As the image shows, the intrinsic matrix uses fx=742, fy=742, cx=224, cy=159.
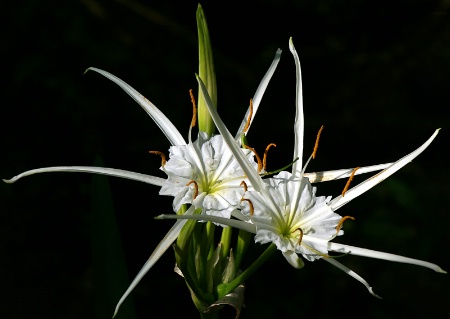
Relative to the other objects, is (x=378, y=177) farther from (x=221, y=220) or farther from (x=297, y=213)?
(x=221, y=220)

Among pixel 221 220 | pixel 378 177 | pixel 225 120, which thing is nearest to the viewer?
pixel 221 220

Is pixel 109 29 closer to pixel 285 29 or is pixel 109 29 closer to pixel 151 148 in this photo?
pixel 151 148

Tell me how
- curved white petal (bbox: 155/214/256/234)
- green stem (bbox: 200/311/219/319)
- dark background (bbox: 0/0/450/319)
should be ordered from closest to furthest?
curved white petal (bbox: 155/214/256/234), green stem (bbox: 200/311/219/319), dark background (bbox: 0/0/450/319)

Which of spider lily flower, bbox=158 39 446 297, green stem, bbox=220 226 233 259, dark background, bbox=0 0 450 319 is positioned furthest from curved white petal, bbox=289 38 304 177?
dark background, bbox=0 0 450 319

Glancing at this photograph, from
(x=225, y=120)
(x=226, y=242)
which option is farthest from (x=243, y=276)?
(x=225, y=120)

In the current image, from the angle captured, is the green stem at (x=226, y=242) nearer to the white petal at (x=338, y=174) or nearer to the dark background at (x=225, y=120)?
the white petal at (x=338, y=174)

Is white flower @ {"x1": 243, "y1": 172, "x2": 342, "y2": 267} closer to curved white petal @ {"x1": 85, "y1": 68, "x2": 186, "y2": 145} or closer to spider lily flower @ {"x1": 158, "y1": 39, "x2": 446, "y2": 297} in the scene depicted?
spider lily flower @ {"x1": 158, "y1": 39, "x2": 446, "y2": 297}

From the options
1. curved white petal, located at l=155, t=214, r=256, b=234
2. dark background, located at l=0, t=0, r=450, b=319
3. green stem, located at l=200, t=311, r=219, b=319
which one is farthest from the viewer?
dark background, located at l=0, t=0, r=450, b=319
